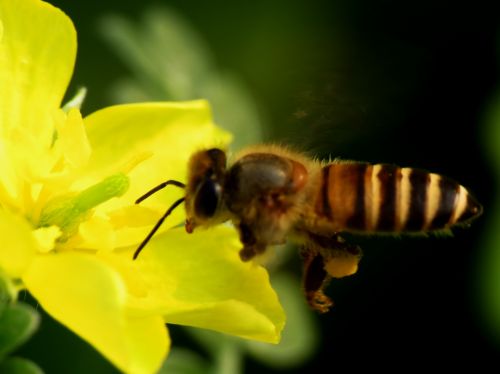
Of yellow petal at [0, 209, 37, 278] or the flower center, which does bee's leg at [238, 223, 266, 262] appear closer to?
the flower center

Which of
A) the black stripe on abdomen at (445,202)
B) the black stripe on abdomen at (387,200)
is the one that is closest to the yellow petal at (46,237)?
the black stripe on abdomen at (387,200)

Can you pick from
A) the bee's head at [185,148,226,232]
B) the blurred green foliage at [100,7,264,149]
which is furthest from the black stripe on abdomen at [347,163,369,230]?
the blurred green foliage at [100,7,264,149]

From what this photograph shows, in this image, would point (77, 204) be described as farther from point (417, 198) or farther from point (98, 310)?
point (417, 198)

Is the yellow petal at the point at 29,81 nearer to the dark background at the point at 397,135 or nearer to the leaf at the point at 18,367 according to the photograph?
the leaf at the point at 18,367

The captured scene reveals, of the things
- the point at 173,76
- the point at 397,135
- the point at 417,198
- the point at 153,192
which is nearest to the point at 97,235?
the point at 153,192

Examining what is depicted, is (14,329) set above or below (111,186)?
below

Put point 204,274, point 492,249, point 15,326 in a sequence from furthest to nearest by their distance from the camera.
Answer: point 492,249
point 204,274
point 15,326

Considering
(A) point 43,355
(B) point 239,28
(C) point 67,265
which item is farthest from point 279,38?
(C) point 67,265

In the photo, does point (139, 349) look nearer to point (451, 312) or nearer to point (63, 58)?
point (63, 58)
